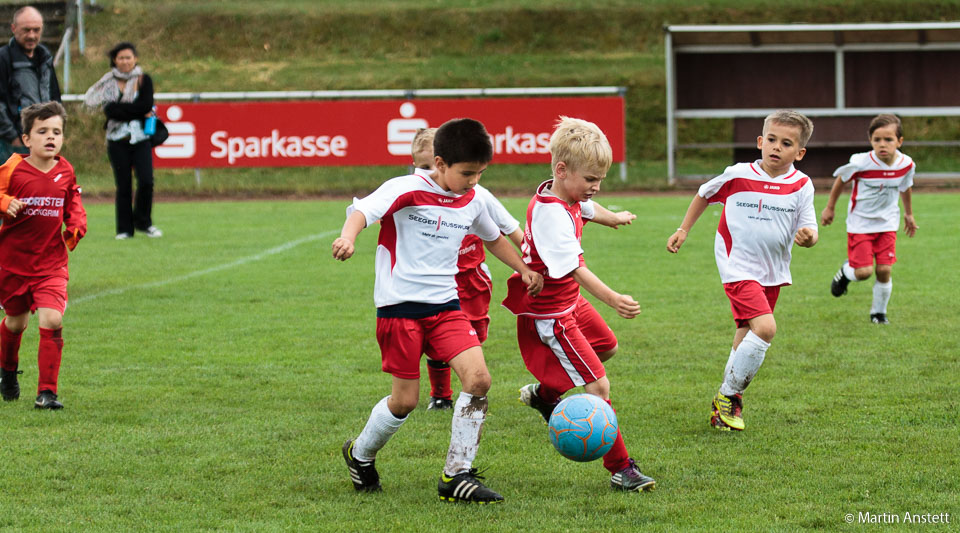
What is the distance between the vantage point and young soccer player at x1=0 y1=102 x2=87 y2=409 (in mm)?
6320

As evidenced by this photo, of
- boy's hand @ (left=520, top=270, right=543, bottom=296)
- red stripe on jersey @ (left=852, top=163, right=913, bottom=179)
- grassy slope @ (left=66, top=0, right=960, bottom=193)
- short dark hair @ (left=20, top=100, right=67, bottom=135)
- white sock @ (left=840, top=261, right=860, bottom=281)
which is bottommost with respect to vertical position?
white sock @ (left=840, top=261, right=860, bottom=281)

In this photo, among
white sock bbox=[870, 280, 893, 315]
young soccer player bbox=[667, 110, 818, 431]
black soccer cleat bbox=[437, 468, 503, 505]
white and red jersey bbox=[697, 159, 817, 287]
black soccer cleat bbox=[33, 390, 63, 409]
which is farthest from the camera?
white sock bbox=[870, 280, 893, 315]

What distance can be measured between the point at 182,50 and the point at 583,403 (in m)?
31.8

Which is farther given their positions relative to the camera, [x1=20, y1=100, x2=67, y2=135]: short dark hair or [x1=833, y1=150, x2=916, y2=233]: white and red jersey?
[x1=833, y1=150, x2=916, y2=233]: white and red jersey

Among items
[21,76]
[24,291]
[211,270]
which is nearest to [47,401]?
[24,291]

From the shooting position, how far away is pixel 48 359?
20.6 ft

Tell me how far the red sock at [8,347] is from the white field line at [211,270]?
3.62 meters

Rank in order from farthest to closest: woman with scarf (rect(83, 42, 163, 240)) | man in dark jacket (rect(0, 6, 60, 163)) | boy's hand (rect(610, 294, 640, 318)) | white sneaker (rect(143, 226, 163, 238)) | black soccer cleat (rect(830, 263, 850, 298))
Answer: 1. white sneaker (rect(143, 226, 163, 238))
2. woman with scarf (rect(83, 42, 163, 240))
3. black soccer cleat (rect(830, 263, 850, 298))
4. man in dark jacket (rect(0, 6, 60, 163))
5. boy's hand (rect(610, 294, 640, 318))

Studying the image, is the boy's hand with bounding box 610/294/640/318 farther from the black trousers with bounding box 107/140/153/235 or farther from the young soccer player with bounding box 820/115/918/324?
the black trousers with bounding box 107/140/153/235

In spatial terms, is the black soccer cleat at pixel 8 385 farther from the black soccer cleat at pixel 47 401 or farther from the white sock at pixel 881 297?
the white sock at pixel 881 297

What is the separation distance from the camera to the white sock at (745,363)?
5.83 metres

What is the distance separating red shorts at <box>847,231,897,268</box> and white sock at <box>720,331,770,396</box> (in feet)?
12.4

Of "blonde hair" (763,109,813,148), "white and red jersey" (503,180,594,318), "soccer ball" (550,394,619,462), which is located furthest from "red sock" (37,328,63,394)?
"blonde hair" (763,109,813,148)

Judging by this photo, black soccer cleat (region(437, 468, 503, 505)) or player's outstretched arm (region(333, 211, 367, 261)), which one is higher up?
player's outstretched arm (region(333, 211, 367, 261))
